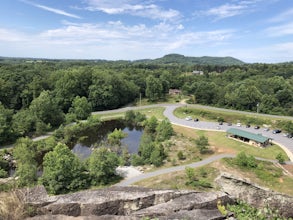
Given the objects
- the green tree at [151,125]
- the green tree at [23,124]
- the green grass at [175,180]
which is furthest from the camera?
the green tree at [151,125]

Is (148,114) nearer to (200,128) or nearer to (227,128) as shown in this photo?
(200,128)

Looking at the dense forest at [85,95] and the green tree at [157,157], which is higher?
the dense forest at [85,95]

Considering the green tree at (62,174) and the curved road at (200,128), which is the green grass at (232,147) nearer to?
the curved road at (200,128)

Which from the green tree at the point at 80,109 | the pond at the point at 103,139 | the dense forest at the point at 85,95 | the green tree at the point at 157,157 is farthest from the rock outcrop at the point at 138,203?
the green tree at the point at 80,109

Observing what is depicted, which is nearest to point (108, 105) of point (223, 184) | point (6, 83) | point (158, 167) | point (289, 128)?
point (6, 83)

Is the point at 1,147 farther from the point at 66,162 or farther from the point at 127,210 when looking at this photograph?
the point at 127,210

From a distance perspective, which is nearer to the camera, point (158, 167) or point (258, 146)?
point (158, 167)
